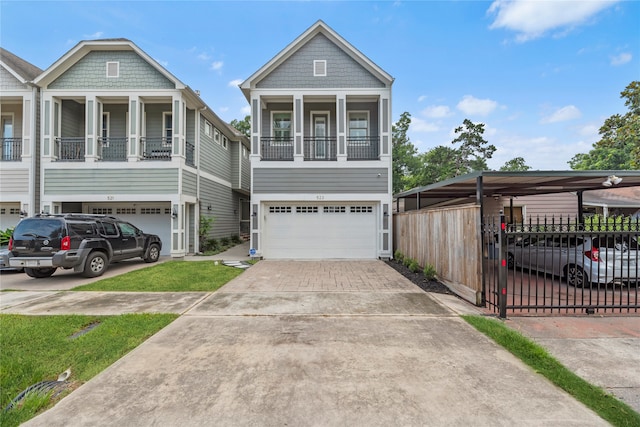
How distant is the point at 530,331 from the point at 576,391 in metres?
1.72

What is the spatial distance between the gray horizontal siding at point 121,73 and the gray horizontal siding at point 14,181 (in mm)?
4070

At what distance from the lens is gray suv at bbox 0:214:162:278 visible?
290 inches

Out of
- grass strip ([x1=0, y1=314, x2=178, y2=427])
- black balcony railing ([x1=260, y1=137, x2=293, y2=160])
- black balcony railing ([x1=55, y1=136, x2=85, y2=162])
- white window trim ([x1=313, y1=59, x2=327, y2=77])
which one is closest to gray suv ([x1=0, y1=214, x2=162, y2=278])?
grass strip ([x1=0, y1=314, x2=178, y2=427])

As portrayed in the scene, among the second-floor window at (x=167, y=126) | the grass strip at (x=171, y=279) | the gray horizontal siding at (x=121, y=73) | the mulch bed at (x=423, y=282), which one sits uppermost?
the gray horizontal siding at (x=121, y=73)

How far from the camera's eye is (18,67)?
1189cm

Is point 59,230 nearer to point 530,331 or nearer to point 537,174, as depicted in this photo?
point 530,331

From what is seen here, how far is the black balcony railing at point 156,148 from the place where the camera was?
12047mm

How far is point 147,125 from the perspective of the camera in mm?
12633

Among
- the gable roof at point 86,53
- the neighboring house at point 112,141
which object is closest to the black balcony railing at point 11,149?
the neighboring house at point 112,141

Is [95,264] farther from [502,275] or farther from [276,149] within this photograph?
[502,275]

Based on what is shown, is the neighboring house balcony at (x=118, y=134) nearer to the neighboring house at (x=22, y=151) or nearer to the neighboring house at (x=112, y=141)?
the neighboring house at (x=112, y=141)

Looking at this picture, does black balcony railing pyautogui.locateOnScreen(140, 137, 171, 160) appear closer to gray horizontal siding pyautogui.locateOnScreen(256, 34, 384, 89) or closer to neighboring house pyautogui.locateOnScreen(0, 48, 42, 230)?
neighboring house pyautogui.locateOnScreen(0, 48, 42, 230)

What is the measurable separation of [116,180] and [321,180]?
8141mm

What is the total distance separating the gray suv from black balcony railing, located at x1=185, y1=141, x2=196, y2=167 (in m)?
4.25
